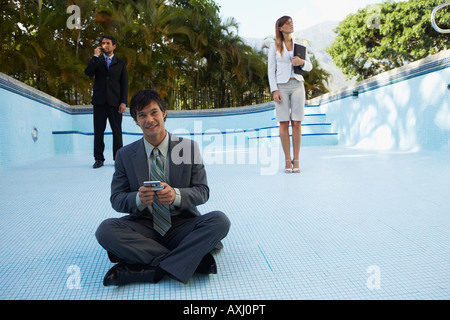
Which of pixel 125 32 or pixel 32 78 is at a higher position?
pixel 125 32

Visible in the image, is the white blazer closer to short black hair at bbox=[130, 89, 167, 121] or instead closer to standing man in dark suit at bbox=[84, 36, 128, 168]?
standing man in dark suit at bbox=[84, 36, 128, 168]

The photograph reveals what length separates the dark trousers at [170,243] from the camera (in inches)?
58.7

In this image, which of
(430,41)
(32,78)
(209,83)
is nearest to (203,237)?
(32,78)

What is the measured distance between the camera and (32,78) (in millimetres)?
9031

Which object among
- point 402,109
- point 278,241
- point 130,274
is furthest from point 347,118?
point 130,274

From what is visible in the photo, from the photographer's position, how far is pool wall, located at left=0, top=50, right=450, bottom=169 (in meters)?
5.29

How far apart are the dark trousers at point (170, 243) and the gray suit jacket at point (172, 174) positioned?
0.09 m

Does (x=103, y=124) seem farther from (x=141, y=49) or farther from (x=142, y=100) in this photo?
(x=141, y=49)

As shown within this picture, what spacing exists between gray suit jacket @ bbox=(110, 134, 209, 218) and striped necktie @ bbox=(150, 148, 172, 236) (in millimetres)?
57

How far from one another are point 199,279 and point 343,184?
228 cm

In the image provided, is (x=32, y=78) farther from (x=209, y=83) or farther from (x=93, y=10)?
(x=209, y=83)
